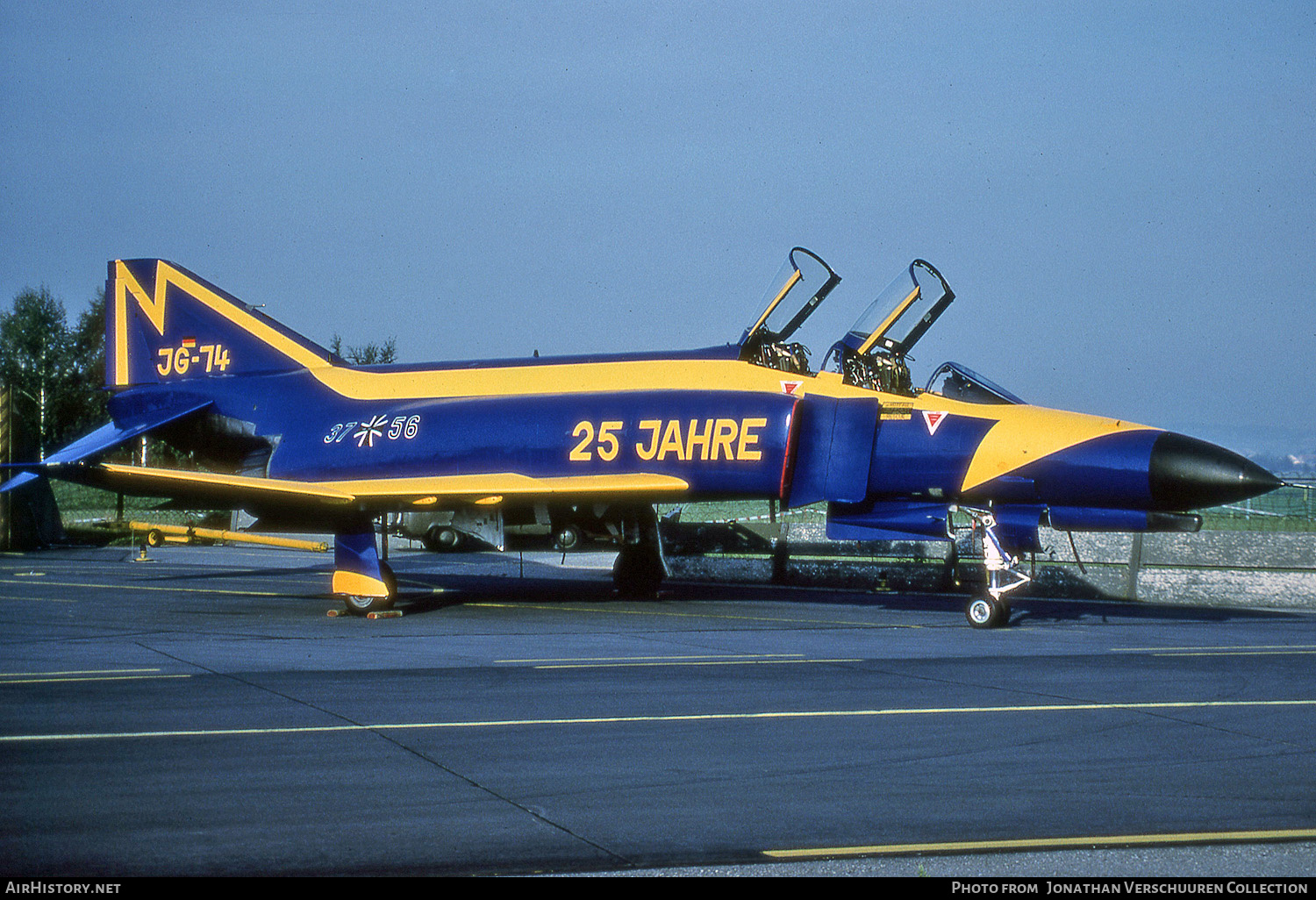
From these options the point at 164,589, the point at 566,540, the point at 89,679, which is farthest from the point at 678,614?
the point at 566,540

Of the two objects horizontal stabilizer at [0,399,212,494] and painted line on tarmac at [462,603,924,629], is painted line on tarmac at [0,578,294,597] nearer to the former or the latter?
horizontal stabilizer at [0,399,212,494]

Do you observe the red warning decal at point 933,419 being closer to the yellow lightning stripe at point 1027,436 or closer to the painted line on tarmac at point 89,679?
the yellow lightning stripe at point 1027,436

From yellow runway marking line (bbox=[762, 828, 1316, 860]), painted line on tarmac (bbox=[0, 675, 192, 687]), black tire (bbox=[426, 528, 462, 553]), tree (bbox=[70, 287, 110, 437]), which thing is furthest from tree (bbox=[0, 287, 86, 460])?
yellow runway marking line (bbox=[762, 828, 1316, 860])

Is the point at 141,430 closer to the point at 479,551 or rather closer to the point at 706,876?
the point at 479,551

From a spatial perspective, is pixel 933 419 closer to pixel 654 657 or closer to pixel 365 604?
pixel 654 657

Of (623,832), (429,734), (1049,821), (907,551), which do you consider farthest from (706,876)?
(907,551)

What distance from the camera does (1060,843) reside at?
5.04m

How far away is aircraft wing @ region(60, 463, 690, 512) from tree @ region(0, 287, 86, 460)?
157ft

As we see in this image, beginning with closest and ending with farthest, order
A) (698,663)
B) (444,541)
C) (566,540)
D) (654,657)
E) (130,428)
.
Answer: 1. (698,663)
2. (654,657)
3. (130,428)
4. (566,540)
5. (444,541)

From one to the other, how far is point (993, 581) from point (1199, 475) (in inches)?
98.4

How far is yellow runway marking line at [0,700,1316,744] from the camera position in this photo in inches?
289

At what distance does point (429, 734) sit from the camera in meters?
7.38

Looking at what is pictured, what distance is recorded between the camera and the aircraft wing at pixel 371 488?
49.0 feet

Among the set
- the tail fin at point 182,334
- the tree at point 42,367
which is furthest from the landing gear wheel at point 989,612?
the tree at point 42,367
